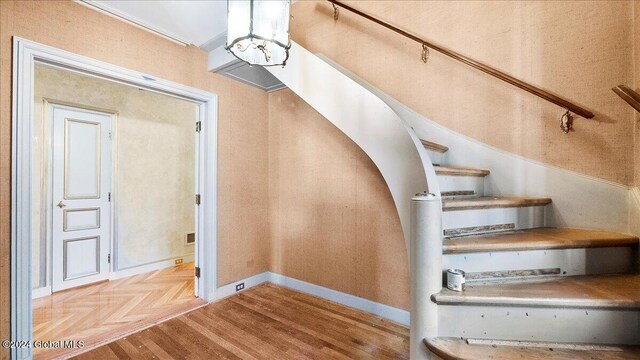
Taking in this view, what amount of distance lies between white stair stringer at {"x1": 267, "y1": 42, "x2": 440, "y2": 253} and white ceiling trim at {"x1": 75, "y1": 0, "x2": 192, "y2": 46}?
3.58 feet

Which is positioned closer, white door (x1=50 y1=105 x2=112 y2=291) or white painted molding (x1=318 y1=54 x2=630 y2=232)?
white painted molding (x1=318 y1=54 x2=630 y2=232)

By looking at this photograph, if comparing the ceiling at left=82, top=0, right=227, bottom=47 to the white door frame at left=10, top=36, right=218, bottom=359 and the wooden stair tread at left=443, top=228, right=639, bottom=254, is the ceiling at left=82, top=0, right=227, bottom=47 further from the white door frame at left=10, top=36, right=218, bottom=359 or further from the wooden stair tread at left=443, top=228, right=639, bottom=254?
the wooden stair tread at left=443, top=228, right=639, bottom=254

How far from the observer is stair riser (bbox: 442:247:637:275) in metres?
1.36

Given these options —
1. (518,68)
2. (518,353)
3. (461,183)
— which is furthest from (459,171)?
(518,353)

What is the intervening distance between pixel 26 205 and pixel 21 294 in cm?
58

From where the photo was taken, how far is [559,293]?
3.86ft

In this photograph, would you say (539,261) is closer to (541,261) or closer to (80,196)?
(541,261)

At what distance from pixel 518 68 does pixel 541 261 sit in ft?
4.60

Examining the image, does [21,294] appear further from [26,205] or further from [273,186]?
[273,186]

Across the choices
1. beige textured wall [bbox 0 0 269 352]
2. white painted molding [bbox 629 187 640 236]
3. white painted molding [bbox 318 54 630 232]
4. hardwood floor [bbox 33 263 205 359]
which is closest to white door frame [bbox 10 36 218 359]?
beige textured wall [bbox 0 0 269 352]

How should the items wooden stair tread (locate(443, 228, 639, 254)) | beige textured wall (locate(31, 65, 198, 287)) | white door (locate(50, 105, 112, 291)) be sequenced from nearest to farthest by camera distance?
1. wooden stair tread (locate(443, 228, 639, 254))
2. white door (locate(50, 105, 112, 291))
3. beige textured wall (locate(31, 65, 198, 287))

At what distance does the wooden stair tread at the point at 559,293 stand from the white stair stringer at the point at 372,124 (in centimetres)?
38

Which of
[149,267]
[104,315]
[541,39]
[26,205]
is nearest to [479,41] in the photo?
[541,39]

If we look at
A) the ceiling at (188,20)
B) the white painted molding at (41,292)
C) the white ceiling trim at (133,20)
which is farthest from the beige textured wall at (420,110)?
the white painted molding at (41,292)
